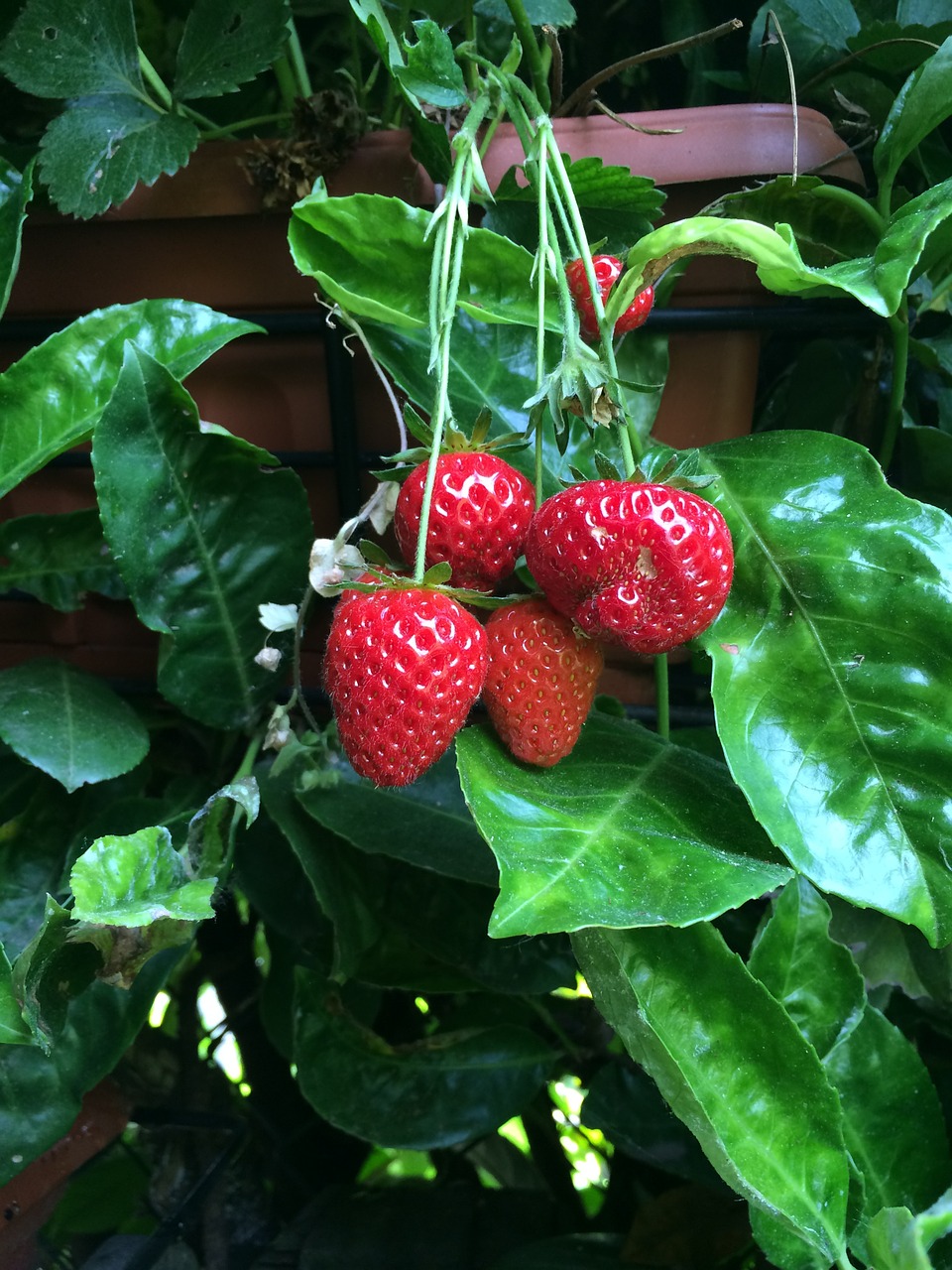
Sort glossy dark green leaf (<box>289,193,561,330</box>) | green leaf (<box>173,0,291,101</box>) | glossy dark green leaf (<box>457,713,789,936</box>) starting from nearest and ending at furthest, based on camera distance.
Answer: glossy dark green leaf (<box>457,713,789,936</box>) → glossy dark green leaf (<box>289,193,561,330</box>) → green leaf (<box>173,0,291,101</box>)

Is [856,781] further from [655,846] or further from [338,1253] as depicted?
[338,1253]

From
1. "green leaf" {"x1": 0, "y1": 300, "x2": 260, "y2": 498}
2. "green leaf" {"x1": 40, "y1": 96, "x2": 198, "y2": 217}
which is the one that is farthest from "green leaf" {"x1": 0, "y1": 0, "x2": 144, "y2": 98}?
"green leaf" {"x1": 0, "y1": 300, "x2": 260, "y2": 498}

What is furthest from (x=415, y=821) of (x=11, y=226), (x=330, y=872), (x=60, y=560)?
(x=11, y=226)

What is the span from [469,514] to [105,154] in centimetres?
33

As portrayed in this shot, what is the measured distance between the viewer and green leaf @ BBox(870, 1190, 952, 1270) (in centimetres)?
32

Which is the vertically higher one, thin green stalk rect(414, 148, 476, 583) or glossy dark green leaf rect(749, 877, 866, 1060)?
thin green stalk rect(414, 148, 476, 583)

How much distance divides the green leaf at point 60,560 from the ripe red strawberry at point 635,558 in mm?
342

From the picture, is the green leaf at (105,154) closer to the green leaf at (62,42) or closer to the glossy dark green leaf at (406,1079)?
the green leaf at (62,42)

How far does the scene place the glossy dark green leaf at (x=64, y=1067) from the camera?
467 mm

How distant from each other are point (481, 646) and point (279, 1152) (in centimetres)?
58

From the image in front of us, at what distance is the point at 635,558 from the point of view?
327 mm

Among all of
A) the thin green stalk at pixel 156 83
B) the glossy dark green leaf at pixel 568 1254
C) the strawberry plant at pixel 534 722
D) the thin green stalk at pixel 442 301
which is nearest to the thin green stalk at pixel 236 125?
the thin green stalk at pixel 156 83

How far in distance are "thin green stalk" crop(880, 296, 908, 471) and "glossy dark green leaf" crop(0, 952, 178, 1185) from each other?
498 millimetres

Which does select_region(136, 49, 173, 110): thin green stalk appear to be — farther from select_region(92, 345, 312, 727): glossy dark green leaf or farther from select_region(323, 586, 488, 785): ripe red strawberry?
select_region(323, 586, 488, 785): ripe red strawberry
